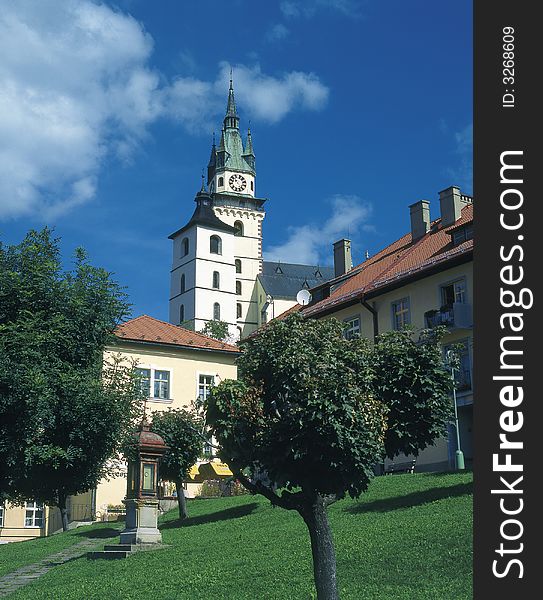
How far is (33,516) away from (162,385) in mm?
11259

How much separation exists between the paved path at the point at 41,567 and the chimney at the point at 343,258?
29681 mm

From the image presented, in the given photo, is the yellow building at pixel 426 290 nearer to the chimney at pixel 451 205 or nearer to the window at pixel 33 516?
the chimney at pixel 451 205

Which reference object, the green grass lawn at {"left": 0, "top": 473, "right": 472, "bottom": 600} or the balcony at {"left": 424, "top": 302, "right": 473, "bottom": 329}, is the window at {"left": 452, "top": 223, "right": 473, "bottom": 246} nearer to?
the balcony at {"left": 424, "top": 302, "right": 473, "bottom": 329}

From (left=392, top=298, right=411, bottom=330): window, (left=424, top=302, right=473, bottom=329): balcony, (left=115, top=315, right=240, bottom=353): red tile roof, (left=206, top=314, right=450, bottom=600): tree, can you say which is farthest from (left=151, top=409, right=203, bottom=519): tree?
(left=206, top=314, right=450, bottom=600): tree

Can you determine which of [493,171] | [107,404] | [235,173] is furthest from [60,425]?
[235,173]

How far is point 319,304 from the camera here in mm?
49344

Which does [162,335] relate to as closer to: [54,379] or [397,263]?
[397,263]

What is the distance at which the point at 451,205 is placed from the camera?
4550 centimetres

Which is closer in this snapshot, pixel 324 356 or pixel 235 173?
pixel 324 356

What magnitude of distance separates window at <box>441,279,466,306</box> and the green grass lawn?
12809 millimetres

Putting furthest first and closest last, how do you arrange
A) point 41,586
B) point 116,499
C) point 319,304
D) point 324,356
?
point 319,304 → point 116,499 → point 41,586 → point 324,356

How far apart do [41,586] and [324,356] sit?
37.6 feet

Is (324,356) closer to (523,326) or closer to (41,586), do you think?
(523,326)

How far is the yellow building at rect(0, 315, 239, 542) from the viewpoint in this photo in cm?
4653
